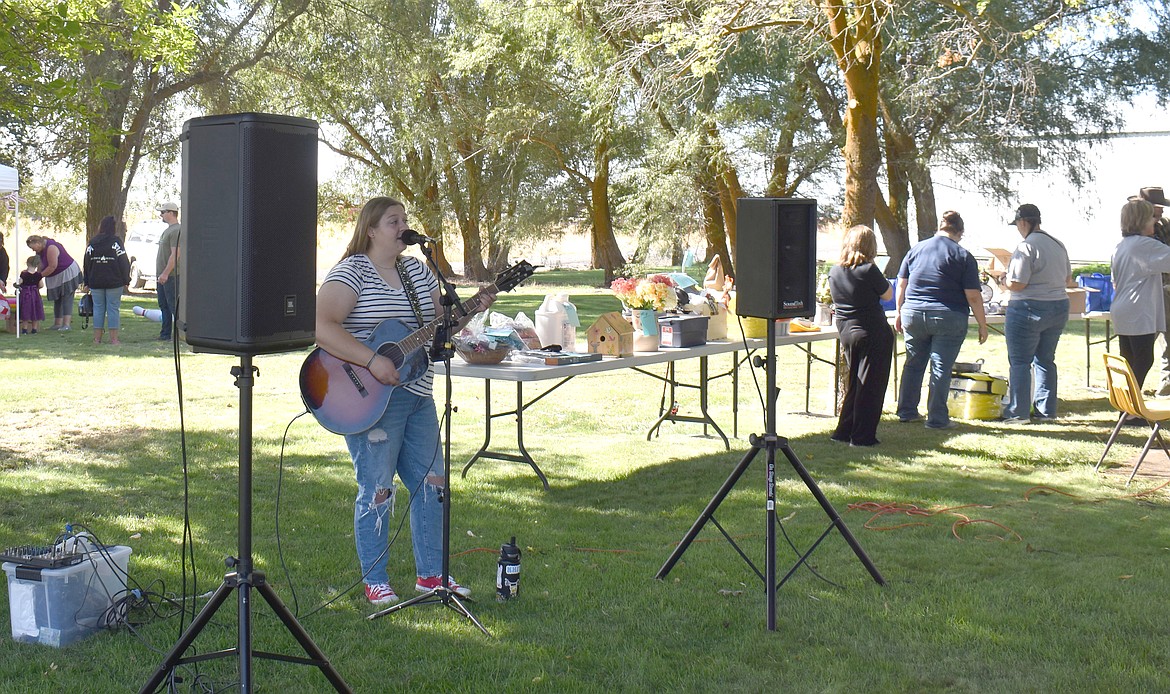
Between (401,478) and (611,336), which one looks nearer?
(401,478)

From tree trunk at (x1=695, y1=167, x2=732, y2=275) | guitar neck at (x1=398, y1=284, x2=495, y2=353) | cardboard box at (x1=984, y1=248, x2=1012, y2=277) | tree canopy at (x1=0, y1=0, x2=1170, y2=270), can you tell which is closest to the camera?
guitar neck at (x1=398, y1=284, x2=495, y2=353)

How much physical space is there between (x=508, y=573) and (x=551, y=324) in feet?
8.94

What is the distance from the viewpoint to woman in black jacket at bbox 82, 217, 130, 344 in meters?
14.1

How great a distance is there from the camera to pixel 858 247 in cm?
837

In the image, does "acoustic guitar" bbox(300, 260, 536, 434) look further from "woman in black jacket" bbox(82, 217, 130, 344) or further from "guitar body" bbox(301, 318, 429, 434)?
"woman in black jacket" bbox(82, 217, 130, 344)

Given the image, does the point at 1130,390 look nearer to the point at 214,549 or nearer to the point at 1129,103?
the point at 214,549

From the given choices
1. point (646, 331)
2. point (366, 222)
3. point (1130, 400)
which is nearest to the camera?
point (366, 222)

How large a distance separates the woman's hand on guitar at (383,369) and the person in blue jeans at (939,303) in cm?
552

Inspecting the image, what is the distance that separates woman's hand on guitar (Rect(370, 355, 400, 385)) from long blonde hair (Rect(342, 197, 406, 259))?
1.60 ft

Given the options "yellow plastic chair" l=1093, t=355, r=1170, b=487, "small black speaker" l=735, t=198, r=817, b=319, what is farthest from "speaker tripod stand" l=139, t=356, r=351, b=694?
"yellow plastic chair" l=1093, t=355, r=1170, b=487

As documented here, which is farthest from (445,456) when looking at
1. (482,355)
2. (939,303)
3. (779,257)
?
(939,303)

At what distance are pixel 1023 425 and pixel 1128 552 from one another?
373cm

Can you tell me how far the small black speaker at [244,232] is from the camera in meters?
3.43

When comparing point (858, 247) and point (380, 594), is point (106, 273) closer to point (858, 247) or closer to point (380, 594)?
point (858, 247)
